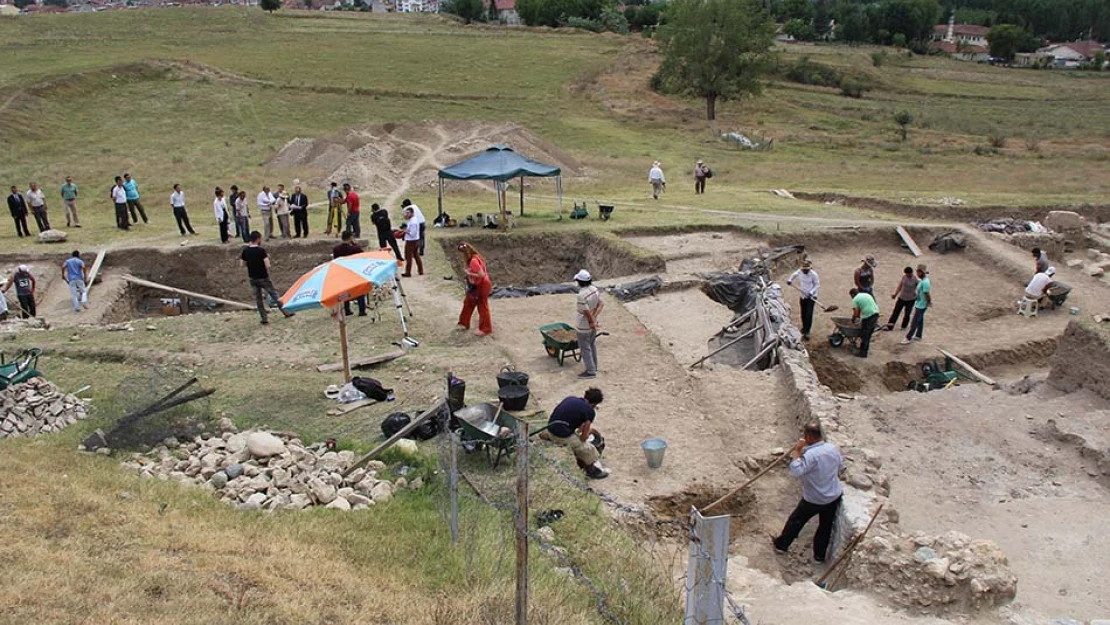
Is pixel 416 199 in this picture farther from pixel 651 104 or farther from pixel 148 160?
pixel 651 104

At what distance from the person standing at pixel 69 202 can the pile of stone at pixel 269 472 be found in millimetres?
15599

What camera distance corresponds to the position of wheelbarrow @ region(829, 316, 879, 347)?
55.2ft

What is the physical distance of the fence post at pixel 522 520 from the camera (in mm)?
5727

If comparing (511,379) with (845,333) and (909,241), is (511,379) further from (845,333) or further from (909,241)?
(909,241)

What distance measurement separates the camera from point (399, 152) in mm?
32719

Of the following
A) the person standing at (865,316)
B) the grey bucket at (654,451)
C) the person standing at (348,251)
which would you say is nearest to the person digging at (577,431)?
the grey bucket at (654,451)

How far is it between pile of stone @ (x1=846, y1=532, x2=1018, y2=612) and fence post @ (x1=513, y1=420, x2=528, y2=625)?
4.31 metres

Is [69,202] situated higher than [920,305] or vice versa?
[69,202]

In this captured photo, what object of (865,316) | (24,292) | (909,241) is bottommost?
(909,241)

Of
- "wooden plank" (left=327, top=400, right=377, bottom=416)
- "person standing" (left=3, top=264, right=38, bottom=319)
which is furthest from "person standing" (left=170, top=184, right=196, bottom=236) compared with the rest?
"wooden plank" (left=327, top=400, right=377, bottom=416)

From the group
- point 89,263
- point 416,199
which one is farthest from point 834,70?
point 89,263

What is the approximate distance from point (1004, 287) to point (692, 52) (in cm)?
3311

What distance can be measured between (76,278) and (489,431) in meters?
12.0

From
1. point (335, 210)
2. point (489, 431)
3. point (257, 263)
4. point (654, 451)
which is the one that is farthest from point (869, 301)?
point (335, 210)
